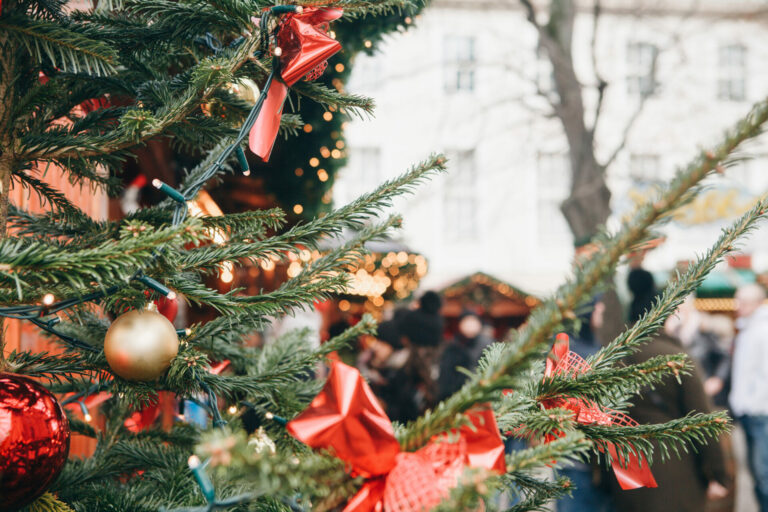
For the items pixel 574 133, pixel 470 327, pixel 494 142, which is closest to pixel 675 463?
pixel 470 327

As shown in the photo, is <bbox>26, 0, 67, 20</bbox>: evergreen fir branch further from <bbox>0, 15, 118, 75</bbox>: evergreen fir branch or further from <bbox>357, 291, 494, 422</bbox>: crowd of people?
→ <bbox>357, 291, 494, 422</bbox>: crowd of people

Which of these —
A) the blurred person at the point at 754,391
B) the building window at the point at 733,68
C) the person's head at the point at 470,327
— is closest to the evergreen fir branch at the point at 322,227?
the person's head at the point at 470,327

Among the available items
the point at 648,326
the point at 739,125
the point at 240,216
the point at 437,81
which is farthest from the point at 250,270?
the point at 437,81

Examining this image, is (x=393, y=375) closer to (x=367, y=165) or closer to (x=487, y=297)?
(x=487, y=297)

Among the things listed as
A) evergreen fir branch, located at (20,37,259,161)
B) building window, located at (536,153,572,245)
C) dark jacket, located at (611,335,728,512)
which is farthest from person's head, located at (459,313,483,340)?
building window, located at (536,153,572,245)

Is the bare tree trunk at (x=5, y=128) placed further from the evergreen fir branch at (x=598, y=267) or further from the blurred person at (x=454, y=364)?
the blurred person at (x=454, y=364)

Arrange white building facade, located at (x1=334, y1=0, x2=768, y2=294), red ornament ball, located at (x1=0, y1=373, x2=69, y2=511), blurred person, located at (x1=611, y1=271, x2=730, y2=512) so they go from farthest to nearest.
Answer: white building facade, located at (x1=334, y1=0, x2=768, y2=294), blurred person, located at (x1=611, y1=271, x2=730, y2=512), red ornament ball, located at (x1=0, y1=373, x2=69, y2=511)

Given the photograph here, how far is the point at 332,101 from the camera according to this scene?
46.0 inches

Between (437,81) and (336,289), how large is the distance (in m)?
14.7

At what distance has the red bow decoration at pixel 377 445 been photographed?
71 centimetres

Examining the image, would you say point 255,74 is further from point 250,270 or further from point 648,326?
point 250,270

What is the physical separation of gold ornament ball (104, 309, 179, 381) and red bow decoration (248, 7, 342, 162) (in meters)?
0.35

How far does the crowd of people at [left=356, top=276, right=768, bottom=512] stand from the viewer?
300cm

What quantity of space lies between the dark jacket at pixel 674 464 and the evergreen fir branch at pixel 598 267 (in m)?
2.58
